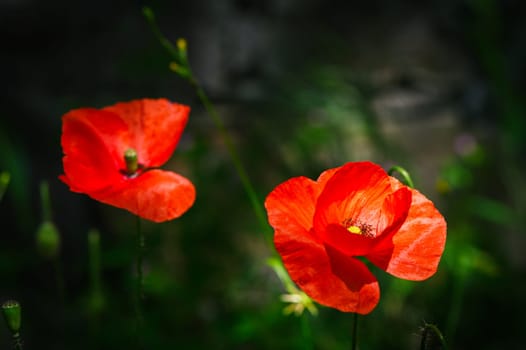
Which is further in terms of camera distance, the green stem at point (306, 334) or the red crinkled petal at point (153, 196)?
the green stem at point (306, 334)

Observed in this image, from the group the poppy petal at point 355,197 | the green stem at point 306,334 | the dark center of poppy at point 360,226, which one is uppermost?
the poppy petal at point 355,197

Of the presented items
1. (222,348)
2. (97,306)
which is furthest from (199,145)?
(97,306)

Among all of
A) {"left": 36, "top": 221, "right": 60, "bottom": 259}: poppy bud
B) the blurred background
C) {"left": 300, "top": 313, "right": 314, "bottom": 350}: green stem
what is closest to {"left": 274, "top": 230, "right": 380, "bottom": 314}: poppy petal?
{"left": 300, "top": 313, "right": 314, "bottom": 350}: green stem

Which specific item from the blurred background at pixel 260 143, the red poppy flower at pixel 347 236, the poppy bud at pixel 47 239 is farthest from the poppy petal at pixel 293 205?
the blurred background at pixel 260 143

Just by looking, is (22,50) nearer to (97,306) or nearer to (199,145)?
(199,145)

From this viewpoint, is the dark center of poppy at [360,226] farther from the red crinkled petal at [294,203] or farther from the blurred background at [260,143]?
the blurred background at [260,143]

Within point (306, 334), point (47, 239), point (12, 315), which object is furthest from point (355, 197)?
point (47, 239)
